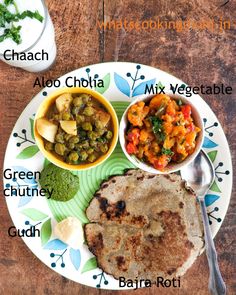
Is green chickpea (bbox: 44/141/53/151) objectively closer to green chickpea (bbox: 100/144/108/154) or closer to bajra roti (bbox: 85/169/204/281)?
green chickpea (bbox: 100/144/108/154)

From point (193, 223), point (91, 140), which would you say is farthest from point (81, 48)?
point (193, 223)

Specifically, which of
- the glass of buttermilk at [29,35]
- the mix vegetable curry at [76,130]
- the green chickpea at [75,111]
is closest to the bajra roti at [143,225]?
the mix vegetable curry at [76,130]

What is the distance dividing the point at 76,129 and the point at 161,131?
574 mm

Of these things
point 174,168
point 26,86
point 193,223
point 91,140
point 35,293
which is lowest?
point 35,293

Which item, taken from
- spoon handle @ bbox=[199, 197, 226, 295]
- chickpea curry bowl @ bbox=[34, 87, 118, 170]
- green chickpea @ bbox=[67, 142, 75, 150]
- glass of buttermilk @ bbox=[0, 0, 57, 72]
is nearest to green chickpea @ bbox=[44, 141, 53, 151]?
chickpea curry bowl @ bbox=[34, 87, 118, 170]

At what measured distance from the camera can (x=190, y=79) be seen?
3.47 m

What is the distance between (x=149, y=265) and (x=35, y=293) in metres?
0.94

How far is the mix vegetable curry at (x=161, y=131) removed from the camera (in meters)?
2.94

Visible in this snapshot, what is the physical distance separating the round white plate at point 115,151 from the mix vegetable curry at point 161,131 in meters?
0.29

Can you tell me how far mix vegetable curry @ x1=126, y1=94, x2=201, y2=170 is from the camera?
9.63 feet

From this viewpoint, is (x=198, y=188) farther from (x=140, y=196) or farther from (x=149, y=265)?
(x=149, y=265)

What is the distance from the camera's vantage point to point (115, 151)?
10.9 feet

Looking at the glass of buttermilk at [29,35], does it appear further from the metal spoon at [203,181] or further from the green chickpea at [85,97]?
the metal spoon at [203,181]

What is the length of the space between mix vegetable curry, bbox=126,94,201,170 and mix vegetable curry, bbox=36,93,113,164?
0.63ft
